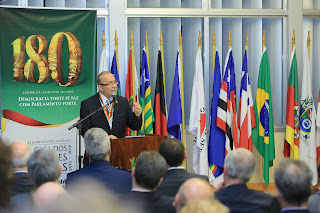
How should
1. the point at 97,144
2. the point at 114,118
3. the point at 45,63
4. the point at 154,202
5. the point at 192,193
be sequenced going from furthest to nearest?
A: the point at 45,63, the point at 114,118, the point at 97,144, the point at 154,202, the point at 192,193

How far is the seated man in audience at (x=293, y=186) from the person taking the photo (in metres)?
2.60

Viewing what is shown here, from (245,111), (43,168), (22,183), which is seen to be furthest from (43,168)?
(245,111)

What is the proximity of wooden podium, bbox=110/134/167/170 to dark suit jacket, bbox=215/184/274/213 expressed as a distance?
1798 millimetres

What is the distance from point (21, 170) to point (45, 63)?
368 centimetres

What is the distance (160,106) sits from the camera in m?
7.25

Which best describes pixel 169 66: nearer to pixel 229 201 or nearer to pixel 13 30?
pixel 13 30

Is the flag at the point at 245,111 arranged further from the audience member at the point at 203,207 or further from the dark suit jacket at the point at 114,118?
the audience member at the point at 203,207

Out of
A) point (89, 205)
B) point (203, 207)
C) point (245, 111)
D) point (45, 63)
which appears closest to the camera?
point (89, 205)

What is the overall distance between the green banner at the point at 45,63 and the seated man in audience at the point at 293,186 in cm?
462

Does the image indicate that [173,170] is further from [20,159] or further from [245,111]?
[245,111]

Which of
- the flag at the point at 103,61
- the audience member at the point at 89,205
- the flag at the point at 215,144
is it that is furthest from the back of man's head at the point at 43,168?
the flag at the point at 215,144

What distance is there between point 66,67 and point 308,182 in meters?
4.88

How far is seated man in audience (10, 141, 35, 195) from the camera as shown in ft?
11.0

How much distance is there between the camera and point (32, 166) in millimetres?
3006
